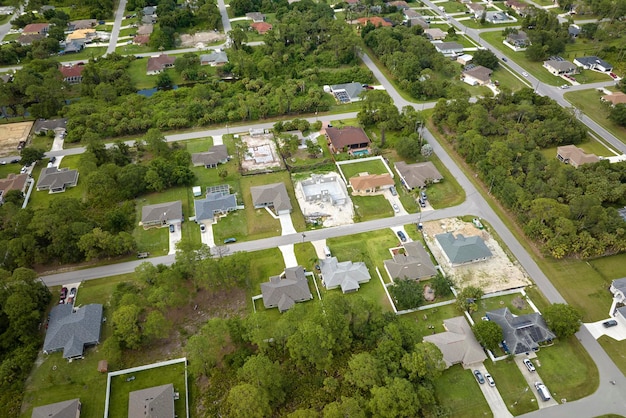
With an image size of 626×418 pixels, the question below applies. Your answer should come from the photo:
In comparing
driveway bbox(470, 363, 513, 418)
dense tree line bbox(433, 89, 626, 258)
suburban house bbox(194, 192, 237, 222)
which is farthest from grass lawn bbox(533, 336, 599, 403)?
suburban house bbox(194, 192, 237, 222)

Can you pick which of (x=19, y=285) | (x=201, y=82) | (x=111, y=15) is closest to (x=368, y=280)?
(x=19, y=285)

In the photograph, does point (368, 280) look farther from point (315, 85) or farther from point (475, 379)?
point (315, 85)

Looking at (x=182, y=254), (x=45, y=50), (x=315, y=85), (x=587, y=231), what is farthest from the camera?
(x=45, y=50)

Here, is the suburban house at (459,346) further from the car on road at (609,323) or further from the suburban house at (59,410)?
the suburban house at (59,410)

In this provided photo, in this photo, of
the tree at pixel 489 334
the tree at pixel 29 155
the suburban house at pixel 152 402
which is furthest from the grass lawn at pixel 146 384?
the tree at pixel 29 155

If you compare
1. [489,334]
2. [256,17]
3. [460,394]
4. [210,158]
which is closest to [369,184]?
[210,158]

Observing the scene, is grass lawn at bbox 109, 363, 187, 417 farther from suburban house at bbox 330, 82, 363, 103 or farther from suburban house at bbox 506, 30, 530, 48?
suburban house at bbox 506, 30, 530, 48
